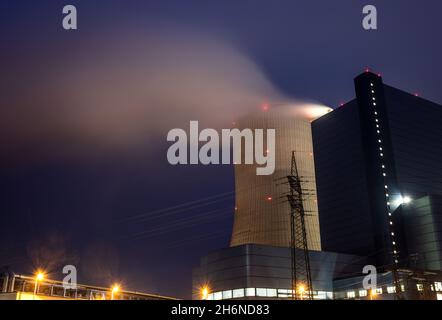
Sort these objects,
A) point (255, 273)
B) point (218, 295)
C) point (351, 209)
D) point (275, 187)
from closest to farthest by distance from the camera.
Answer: point (255, 273)
point (218, 295)
point (275, 187)
point (351, 209)

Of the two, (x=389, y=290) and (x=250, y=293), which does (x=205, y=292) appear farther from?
(x=389, y=290)

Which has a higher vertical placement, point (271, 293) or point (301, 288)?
point (301, 288)

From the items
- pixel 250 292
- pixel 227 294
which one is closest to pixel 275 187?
pixel 250 292

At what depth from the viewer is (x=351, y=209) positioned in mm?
79125

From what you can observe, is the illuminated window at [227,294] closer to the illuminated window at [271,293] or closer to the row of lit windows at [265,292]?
the row of lit windows at [265,292]

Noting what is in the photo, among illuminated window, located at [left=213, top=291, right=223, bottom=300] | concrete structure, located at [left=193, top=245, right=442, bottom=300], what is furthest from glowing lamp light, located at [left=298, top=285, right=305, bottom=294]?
illuminated window, located at [left=213, top=291, right=223, bottom=300]

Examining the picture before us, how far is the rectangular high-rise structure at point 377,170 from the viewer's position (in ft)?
234

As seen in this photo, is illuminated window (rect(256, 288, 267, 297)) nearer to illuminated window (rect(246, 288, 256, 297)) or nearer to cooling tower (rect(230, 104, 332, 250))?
illuminated window (rect(246, 288, 256, 297))

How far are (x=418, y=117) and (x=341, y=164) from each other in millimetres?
17554

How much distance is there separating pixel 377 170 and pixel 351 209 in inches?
354

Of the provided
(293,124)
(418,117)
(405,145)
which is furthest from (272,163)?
(418,117)

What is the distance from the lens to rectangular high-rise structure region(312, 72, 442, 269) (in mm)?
71250
